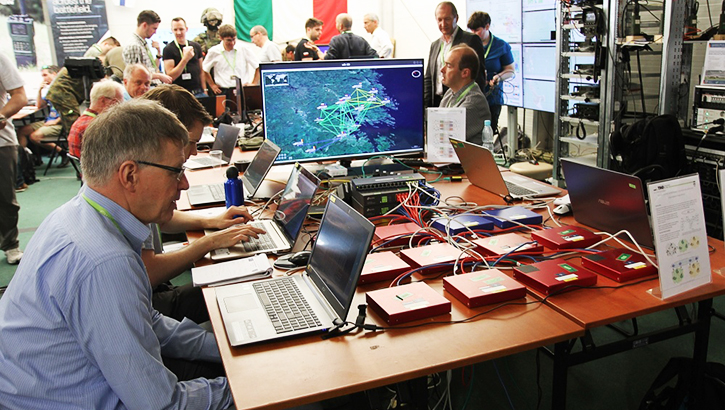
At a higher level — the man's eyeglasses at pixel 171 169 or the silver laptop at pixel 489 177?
the man's eyeglasses at pixel 171 169

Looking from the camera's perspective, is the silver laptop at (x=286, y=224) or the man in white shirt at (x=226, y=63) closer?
the silver laptop at (x=286, y=224)

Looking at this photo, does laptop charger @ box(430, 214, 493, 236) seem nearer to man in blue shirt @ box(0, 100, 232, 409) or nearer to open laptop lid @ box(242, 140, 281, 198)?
open laptop lid @ box(242, 140, 281, 198)

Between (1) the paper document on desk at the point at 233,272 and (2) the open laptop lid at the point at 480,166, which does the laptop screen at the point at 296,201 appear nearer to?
(1) the paper document on desk at the point at 233,272

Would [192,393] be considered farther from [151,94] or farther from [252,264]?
[151,94]

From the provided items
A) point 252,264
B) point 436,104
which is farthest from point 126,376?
point 436,104

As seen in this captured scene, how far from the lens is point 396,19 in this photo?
9.78m

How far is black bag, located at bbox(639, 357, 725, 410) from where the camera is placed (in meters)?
1.79

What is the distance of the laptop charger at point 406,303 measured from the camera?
4.72 ft

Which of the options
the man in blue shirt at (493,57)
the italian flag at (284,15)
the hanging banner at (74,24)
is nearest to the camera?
the man in blue shirt at (493,57)

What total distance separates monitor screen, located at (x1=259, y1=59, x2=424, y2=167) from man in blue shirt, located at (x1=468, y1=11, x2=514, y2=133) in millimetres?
3182

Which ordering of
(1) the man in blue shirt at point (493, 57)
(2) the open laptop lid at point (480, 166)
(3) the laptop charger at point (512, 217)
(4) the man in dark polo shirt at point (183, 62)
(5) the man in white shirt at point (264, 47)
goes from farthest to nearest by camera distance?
(5) the man in white shirt at point (264, 47), (4) the man in dark polo shirt at point (183, 62), (1) the man in blue shirt at point (493, 57), (2) the open laptop lid at point (480, 166), (3) the laptop charger at point (512, 217)

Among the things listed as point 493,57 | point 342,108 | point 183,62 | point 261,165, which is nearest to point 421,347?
point 261,165

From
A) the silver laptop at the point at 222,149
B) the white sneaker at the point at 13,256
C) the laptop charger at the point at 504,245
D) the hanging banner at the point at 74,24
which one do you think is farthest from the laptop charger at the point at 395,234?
the hanging banner at the point at 74,24

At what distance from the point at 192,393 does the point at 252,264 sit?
1.99 feet
